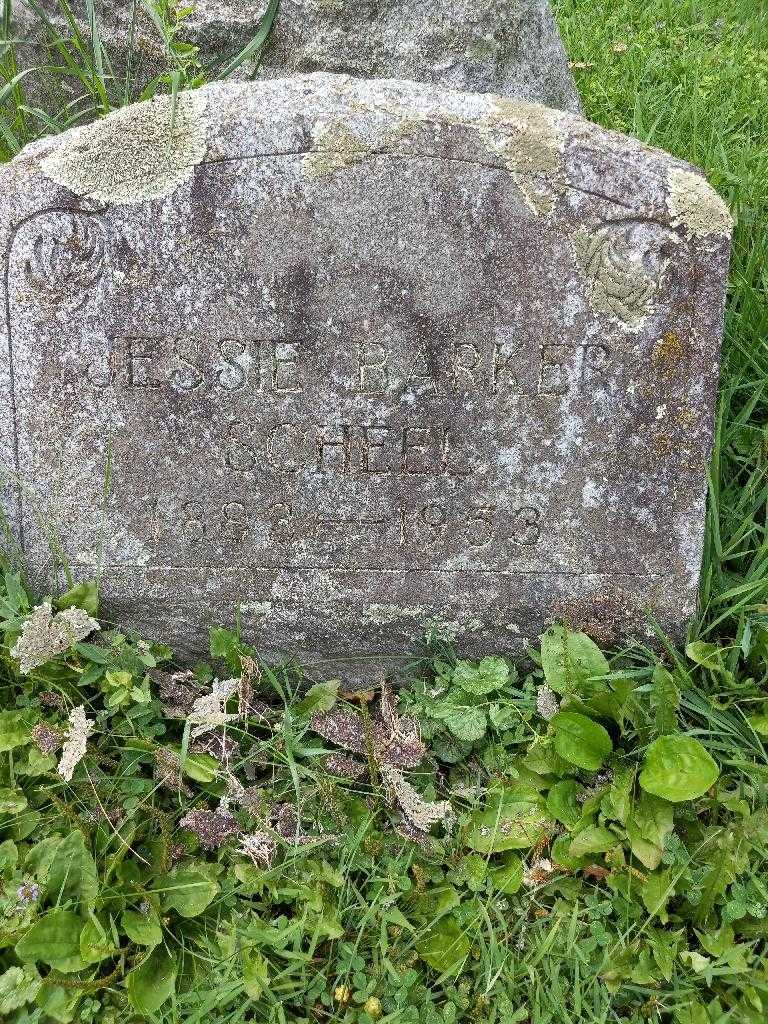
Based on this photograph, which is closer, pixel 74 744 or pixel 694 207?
pixel 694 207

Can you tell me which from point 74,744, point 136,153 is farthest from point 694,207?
point 74,744

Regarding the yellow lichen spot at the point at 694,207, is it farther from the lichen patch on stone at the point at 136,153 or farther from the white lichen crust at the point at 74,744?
the white lichen crust at the point at 74,744

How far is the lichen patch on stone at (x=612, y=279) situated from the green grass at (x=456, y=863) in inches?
21.9

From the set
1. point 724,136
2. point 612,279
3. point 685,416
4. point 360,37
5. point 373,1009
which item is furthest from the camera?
point 724,136

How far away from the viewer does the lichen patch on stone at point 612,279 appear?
6.10ft

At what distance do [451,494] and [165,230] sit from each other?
931 millimetres

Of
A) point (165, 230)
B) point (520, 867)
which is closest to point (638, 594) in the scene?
point (520, 867)

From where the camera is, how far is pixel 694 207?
1.83 meters

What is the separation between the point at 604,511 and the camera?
6.82 feet

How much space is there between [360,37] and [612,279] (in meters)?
1.37

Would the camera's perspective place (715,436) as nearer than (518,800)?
No

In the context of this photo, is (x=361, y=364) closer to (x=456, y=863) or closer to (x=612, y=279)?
(x=612, y=279)

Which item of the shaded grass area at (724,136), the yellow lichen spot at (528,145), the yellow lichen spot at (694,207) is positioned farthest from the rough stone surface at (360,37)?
the yellow lichen spot at (694,207)

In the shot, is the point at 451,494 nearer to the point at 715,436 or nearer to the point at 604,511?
the point at 604,511
